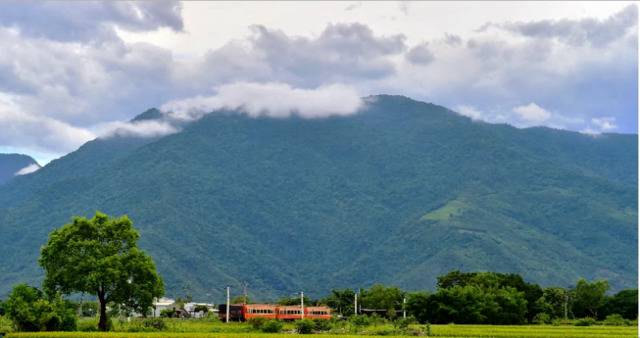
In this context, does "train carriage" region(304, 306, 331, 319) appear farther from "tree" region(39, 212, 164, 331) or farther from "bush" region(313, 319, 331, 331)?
"tree" region(39, 212, 164, 331)

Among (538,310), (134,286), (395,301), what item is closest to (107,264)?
(134,286)

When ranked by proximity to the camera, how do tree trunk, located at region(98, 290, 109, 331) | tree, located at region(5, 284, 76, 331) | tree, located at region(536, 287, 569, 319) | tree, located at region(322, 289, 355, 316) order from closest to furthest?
tree, located at region(5, 284, 76, 331) < tree trunk, located at region(98, 290, 109, 331) < tree, located at region(536, 287, 569, 319) < tree, located at region(322, 289, 355, 316)

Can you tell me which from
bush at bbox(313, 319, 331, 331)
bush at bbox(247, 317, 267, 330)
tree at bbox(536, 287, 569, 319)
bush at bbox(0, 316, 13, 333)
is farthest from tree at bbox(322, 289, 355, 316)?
bush at bbox(0, 316, 13, 333)

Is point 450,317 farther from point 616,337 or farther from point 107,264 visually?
point 107,264

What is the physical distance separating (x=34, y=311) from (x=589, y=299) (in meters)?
112

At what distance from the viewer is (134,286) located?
81.1 meters

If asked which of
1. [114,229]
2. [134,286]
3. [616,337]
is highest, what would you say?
[114,229]

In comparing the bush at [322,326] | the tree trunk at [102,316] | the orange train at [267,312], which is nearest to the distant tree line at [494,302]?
the orange train at [267,312]

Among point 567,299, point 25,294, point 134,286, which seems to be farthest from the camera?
point 567,299

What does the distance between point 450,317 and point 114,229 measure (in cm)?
5488

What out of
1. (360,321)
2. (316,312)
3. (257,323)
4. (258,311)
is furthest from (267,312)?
(257,323)

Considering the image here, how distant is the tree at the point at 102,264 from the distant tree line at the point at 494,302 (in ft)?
166

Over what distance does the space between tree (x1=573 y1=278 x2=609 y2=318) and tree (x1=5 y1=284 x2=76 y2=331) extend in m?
107

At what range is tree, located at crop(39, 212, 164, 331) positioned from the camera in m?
79.3
